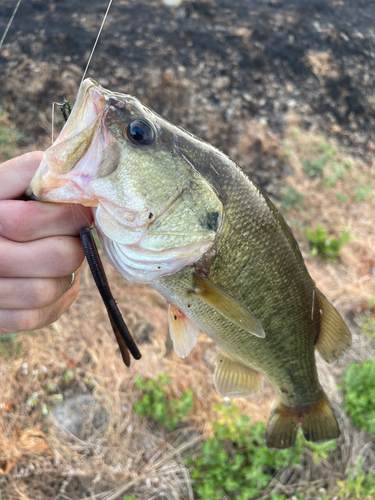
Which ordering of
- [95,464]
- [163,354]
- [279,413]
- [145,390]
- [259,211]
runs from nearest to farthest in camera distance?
[259,211] → [279,413] → [95,464] → [145,390] → [163,354]

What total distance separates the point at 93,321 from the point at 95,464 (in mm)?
1092

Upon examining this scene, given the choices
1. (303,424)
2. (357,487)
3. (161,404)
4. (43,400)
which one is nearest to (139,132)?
(303,424)

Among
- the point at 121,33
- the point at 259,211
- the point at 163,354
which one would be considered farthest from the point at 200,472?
the point at 121,33

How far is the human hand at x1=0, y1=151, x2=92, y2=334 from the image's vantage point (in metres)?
1.06

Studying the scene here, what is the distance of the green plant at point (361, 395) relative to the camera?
9.53ft

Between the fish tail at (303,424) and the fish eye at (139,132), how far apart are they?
Answer: 153 cm

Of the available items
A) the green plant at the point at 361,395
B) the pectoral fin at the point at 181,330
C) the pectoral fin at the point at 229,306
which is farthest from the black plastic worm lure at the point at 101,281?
the green plant at the point at 361,395

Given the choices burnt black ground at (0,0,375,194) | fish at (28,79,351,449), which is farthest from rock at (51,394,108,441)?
burnt black ground at (0,0,375,194)

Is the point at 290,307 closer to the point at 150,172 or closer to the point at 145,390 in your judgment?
the point at 150,172

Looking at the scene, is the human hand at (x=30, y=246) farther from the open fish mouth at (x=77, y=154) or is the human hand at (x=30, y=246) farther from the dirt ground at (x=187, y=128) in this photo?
the dirt ground at (x=187, y=128)

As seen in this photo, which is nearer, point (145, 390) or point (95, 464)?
point (95, 464)

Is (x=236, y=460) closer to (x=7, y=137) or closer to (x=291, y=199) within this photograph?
(x=291, y=199)

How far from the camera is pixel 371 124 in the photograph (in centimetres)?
589

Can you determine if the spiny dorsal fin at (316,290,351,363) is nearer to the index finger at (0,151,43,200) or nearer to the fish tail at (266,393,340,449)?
the fish tail at (266,393,340,449)
